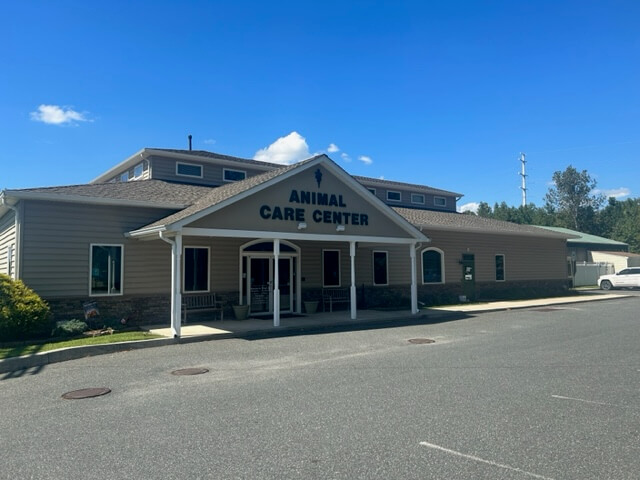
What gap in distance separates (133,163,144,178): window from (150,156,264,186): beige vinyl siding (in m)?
1.55

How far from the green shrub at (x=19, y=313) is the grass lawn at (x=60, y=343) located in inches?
18.5

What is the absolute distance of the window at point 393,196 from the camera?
91.2ft

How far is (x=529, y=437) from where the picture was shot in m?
4.98

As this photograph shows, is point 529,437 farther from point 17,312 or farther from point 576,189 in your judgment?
point 576,189

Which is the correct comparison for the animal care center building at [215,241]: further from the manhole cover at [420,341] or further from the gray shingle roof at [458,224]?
the manhole cover at [420,341]

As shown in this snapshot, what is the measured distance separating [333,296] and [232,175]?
276 inches

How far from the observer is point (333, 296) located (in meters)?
19.2

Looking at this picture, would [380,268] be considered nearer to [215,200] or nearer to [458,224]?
[458,224]

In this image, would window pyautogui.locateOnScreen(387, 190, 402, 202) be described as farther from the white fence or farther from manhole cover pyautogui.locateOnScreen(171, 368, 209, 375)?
manhole cover pyautogui.locateOnScreen(171, 368, 209, 375)

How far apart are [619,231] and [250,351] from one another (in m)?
76.7

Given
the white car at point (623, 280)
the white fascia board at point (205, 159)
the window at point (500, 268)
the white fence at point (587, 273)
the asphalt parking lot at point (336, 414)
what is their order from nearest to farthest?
the asphalt parking lot at point (336, 414), the white fascia board at point (205, 159), the window at point (500, 268), the white car at point (623, 280), the white fence at point (587, 273)

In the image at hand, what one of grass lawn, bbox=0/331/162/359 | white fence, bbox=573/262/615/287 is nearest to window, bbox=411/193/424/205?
white fence, bbox=573/262/615/287

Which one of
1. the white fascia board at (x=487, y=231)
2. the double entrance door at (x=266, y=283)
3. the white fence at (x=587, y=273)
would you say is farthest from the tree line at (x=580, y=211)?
the double entrance door at (x=266, y=283)

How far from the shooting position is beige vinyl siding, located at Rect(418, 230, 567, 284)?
23406mm
